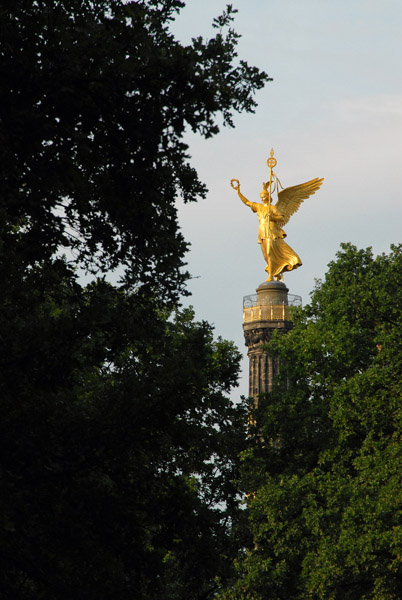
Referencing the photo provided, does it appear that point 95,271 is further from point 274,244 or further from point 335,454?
point 274,244

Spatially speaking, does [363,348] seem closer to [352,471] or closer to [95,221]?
[352,471]

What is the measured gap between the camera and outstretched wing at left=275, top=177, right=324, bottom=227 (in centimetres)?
5312

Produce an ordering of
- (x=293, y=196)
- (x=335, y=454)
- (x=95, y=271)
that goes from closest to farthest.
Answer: (x=95, y=271) → (x=335, y=454) → (x=293, y=196)

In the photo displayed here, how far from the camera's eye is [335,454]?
3192cm

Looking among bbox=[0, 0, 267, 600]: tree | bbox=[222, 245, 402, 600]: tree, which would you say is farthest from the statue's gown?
bbox=[0, 0, 267, 600]: tree

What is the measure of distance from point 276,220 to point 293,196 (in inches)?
58.9

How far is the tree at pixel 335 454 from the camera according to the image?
1138 inches

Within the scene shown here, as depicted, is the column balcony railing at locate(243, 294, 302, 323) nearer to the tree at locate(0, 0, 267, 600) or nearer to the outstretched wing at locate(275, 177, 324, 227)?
the outstretched wing at locate(275, 177, 324, 227)

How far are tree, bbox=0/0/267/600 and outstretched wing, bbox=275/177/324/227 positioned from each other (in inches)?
1507

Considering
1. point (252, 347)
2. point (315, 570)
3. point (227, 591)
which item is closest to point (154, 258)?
point (315, 570)

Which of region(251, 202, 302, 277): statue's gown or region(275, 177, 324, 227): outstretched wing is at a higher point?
region(275, 177, 324, 227): outstretched wing

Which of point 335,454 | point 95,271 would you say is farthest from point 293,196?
point 95,271

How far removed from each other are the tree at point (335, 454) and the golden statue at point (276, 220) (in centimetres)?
1729

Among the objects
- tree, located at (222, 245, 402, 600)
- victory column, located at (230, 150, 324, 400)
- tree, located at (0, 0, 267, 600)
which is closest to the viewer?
tree, located at (0, 0, 267, 600)
